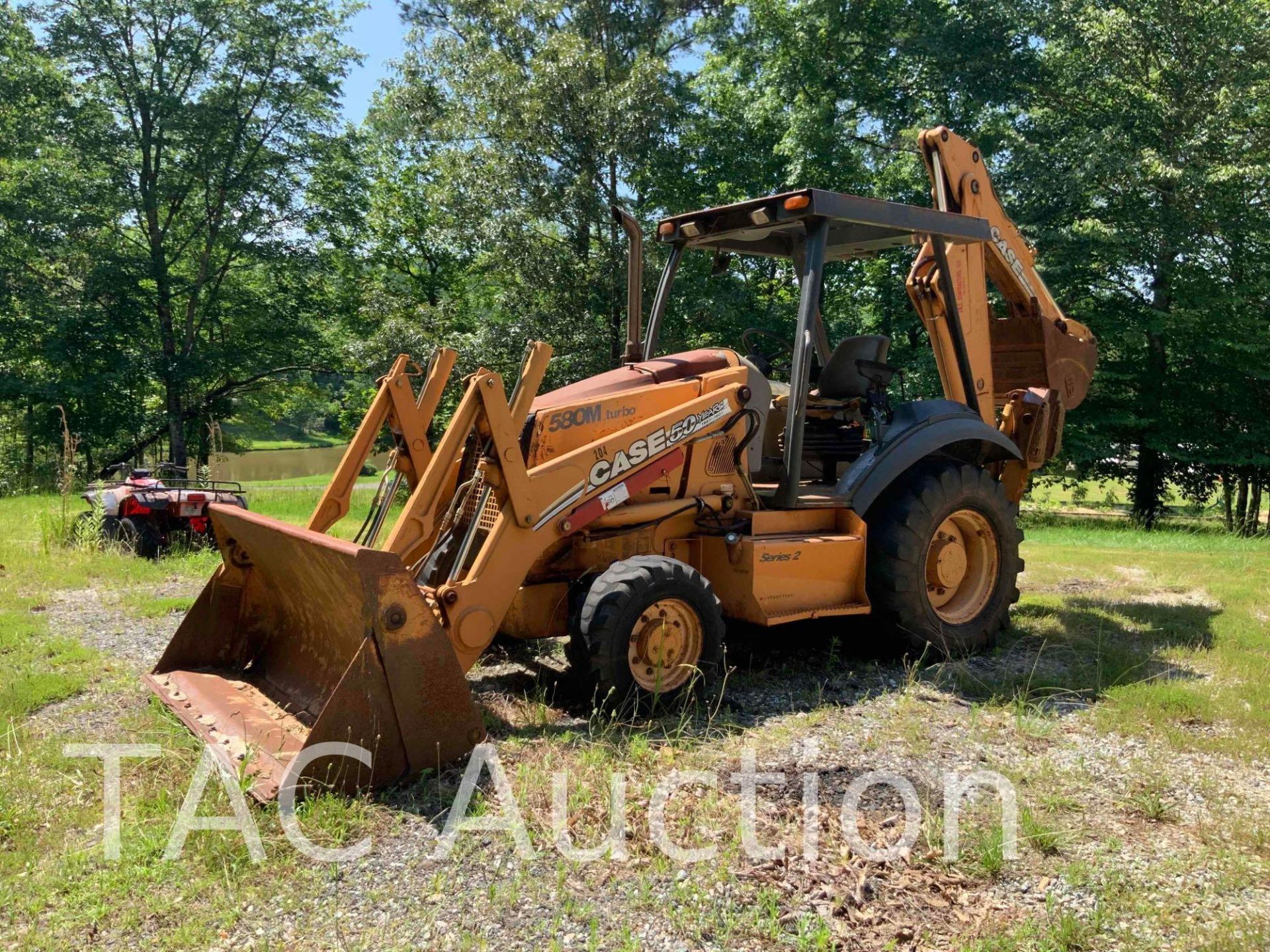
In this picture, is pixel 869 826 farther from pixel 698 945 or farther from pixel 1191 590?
pixel 1191 590

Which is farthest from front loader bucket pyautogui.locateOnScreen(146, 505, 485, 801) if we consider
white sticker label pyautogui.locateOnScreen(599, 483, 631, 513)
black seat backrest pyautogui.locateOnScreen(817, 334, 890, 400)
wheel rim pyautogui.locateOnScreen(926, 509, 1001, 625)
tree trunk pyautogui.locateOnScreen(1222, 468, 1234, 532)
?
tree trunk pyautogui.locateOnScreen(1222, 468, 1234, 532)

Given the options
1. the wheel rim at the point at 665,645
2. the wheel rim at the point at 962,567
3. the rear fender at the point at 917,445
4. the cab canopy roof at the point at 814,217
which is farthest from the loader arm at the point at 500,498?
the wheel rim at the point at 962,567

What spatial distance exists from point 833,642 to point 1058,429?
2.80 m

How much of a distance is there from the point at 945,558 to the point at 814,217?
7.74 feet

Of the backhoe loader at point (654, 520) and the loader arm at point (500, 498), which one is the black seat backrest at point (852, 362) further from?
the loader arm at point (500, 498)

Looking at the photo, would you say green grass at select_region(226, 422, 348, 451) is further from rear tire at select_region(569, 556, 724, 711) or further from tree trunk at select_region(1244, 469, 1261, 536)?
rear tire at select_region(569, 556, 724, 711)

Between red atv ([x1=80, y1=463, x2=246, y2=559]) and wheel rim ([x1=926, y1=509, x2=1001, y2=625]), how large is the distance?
730cm

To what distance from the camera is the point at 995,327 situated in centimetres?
768

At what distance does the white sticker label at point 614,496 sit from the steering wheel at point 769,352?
1.68m

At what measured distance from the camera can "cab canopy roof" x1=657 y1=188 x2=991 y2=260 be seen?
217 inches

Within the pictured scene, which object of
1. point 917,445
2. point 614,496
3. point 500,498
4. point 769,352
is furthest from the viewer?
point 769,352

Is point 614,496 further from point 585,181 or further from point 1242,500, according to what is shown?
point 1242,500

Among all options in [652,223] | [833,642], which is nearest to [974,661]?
[833,642]

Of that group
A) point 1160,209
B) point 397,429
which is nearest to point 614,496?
point 397,429
